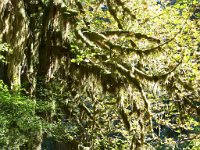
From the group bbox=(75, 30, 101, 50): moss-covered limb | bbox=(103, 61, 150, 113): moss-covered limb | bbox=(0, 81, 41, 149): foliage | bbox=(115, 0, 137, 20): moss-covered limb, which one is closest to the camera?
bbox=(0, 81, 41, 149): foliage

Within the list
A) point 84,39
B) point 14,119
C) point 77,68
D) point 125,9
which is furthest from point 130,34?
point 14,119

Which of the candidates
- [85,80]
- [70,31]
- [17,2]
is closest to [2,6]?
[17,2]

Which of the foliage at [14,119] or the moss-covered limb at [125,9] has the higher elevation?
the moss-covered limb at [125,9]

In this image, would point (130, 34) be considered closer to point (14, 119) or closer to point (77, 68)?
point (77, 68)

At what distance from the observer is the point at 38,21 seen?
6641mm

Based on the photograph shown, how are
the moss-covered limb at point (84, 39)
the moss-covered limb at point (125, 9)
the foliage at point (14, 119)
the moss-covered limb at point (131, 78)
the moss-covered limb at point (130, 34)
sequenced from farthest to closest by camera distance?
the moss-covered limb at point (125, 9) < the moss-covered limb at point (130, 34) < the moss-covered limb at point (84, 39) < the moss-covered limb at point (131, 78) < the foliage at point (14, 119)

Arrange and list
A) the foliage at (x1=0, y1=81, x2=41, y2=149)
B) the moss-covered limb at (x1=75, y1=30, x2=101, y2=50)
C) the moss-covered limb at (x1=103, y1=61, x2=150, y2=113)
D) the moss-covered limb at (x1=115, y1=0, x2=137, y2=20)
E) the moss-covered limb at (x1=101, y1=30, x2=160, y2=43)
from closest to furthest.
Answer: the foliage at (x1=0, y1=81, x2=41, y2=149), the moss-covered limb at (x1=103, y1=61, x2=150, y2=113), the moss-covered limb at (x1=75, y1=30, x2=101, y2=50), the moss-covered limb at (x1=101, y1=30, x2=160, y2=43), the moss-covered limb at (x1=115, y1=0, x2=137, y2=20)

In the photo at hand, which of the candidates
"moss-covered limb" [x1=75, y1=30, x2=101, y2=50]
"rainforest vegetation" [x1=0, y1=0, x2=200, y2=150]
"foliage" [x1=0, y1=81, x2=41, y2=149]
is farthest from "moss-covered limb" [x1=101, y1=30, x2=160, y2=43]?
"foliage" [x1=0, y1=81, x2=41, y2=149]

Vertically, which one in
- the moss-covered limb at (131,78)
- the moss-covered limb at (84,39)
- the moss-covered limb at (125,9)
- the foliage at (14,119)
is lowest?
the foliage at (14,119)

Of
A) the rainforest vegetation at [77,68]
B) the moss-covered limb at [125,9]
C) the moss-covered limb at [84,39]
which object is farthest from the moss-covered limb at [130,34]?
the moss-covered limb at [125,9]

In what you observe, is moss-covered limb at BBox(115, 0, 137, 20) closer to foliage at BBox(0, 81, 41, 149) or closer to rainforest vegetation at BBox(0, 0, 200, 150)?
rainforest vegetation at BBox(0, 0, 200, 150)

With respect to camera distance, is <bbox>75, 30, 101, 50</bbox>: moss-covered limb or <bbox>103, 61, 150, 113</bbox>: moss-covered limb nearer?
<bbox>103, 61, 150, 113</bbox>: moss-covered limb

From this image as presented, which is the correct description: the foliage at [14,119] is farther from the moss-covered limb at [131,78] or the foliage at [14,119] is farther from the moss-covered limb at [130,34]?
the moss-covered limb at [130,34]

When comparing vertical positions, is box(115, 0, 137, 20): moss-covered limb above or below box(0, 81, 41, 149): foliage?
above
